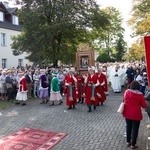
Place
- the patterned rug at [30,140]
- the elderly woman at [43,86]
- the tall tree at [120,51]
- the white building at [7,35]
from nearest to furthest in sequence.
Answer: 1. the patterned rug at [30,140]
2. the elderly woman at [43,86]
3. the white building at [7,35]
4. the tall tree at [120,51]

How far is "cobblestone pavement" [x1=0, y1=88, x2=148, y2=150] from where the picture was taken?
23.5 feet

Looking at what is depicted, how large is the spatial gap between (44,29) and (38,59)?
3.22m

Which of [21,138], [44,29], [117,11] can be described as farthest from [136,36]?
[117,11]

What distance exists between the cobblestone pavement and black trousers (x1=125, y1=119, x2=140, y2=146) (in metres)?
0.26

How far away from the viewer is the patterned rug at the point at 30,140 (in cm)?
705

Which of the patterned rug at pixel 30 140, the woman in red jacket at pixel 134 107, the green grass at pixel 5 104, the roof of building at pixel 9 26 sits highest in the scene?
the roof of building at pixel 9 26

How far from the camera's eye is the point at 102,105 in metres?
13.0

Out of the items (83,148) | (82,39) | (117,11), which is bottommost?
(83,148)

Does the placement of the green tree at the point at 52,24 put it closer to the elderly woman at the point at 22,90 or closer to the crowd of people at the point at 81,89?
the crowd of people at the point at 81,89

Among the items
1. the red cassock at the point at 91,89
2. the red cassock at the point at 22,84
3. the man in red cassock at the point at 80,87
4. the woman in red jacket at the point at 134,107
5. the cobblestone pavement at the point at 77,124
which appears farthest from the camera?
the man in red cassock at the point at 80,87

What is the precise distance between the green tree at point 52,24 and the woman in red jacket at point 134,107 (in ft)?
49.4

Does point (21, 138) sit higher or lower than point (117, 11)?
lower

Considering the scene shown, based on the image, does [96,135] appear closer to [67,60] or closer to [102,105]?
[102,105]

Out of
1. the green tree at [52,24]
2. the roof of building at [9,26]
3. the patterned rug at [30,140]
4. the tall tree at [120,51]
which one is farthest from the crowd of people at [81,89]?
the tall tree at [120,51]
